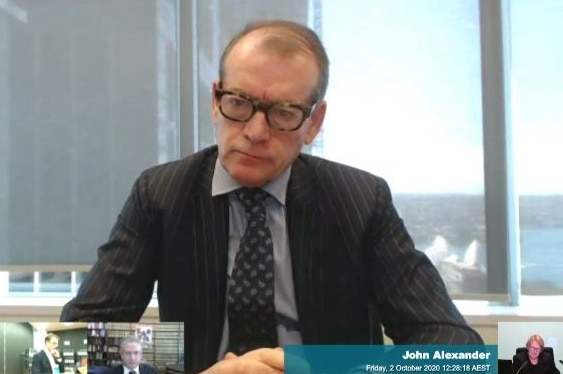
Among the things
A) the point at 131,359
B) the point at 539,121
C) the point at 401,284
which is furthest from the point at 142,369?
the point at 539,121

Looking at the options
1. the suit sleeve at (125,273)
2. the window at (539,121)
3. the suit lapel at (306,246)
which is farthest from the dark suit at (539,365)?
the window at (539,121)

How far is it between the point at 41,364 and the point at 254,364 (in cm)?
22

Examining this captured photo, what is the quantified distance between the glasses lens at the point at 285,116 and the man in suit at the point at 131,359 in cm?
29

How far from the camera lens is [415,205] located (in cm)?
222

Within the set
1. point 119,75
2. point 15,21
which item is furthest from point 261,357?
point 15,21

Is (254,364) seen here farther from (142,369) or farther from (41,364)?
(41,364)

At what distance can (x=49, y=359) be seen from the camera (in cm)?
61

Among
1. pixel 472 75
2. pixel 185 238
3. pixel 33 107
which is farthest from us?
pixel 33 107

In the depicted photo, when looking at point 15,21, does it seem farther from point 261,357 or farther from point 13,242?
point 261,357

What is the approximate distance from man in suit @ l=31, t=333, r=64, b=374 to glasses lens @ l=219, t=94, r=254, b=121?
1.03 feet

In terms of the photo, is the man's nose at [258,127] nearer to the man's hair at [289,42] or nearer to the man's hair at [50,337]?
the man's hair at [289,42]

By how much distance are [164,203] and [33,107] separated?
1.79 metres

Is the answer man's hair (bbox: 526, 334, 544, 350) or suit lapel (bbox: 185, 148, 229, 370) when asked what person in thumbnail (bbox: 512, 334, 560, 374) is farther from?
suit lapel (bbox: 185, 148, 229, 370)

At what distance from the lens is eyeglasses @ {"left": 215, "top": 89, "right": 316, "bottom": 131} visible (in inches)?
27.0
